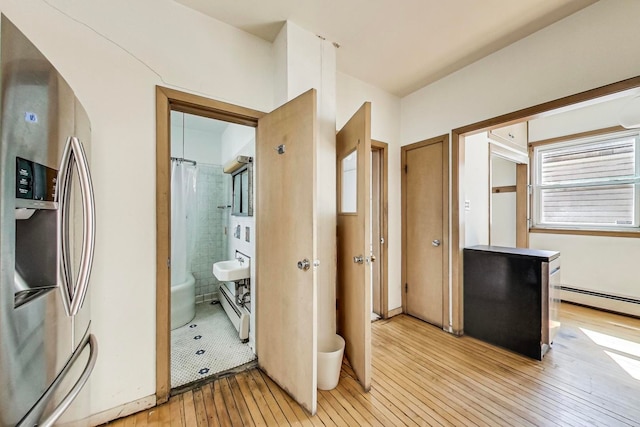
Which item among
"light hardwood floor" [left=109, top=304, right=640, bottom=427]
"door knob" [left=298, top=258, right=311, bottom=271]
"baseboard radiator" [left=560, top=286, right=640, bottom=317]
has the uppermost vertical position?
"door knob" [left=298, top=258, right=311, bottom=271]

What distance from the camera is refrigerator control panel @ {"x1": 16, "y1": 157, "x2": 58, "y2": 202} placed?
0.68 meters

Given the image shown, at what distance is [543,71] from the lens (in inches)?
78.1

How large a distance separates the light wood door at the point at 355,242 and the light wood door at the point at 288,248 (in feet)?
1.36

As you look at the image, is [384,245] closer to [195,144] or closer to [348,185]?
[348,185]

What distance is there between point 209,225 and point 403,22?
3486mm

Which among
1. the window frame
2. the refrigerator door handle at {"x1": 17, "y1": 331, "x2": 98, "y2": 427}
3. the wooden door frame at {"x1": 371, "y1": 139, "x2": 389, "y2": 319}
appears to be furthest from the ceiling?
the window frame

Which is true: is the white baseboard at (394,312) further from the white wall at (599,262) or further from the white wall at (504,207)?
the white wall at (599,262)

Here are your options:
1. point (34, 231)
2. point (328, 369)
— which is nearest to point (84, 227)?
point (34, 231)

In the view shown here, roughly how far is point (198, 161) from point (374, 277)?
3.13 metres

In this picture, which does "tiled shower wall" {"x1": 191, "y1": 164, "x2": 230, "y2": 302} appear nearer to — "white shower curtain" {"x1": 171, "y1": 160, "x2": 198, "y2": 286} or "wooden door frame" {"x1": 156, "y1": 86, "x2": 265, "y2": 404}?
"white shower curtain" {"x1": 171, "y1": 160, "x2": 198, "y2": 286}

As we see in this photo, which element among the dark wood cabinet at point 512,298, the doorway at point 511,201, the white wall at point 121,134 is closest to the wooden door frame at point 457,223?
the dark wood cabinet at point 512,298

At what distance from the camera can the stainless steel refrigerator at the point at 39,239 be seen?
0.64 meters

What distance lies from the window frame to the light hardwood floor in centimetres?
146

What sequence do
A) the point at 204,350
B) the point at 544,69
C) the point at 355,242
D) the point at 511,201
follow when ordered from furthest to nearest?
the point at 511,201
the point at 204,350
the point at 544,69
the point at 355,242
